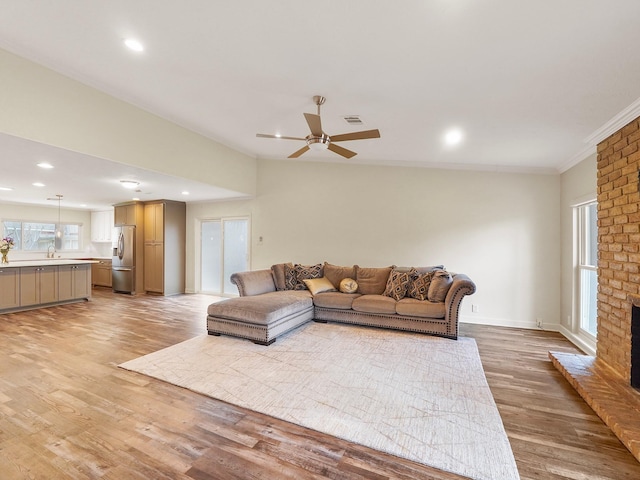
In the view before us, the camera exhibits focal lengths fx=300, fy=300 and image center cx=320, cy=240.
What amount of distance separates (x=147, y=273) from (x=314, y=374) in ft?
20.6

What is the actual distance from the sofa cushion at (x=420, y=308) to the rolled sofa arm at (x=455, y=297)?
0.29ft

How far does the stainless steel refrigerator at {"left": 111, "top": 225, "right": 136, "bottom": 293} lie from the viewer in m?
7.49

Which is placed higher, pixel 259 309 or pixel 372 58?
pixel 372 58

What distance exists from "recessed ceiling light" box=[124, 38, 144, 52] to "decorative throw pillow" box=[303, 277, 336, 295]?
3.70 m

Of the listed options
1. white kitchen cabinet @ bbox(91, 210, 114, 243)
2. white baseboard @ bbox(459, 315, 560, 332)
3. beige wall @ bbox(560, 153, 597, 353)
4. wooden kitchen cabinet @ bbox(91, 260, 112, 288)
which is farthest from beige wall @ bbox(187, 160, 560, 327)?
white kitchen cabinet @ bbox(91, 210, 114, 243)

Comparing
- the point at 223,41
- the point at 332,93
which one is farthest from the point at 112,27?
the point at 332,93

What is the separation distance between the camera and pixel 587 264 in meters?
4.07

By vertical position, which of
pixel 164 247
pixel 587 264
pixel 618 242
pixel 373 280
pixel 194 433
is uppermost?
pixel 618 242

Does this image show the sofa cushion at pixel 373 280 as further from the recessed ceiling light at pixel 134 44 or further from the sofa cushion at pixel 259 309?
the recessed ceiling light at pixel 134 44

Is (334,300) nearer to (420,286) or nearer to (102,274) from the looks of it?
(420,286)

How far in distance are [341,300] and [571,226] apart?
3486 mm

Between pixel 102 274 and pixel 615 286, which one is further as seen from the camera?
pixel 102 274

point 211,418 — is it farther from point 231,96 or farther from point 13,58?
point 13,58

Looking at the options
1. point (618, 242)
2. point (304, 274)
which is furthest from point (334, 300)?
point (618, 242)
